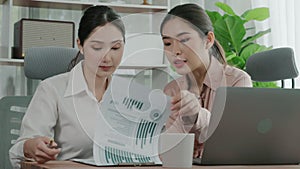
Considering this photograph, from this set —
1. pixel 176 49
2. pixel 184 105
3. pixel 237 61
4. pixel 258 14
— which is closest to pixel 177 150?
pixel 184 105

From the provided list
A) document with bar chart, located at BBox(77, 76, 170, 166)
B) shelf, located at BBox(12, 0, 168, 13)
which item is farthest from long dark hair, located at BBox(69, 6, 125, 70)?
shelf, located at BBox(12, 0, 168, 13)

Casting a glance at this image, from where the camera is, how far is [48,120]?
1840mm

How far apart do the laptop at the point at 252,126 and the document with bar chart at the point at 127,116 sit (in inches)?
5.1

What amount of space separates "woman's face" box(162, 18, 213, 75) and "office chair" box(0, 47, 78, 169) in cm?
93

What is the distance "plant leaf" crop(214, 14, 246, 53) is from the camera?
12.5 ft

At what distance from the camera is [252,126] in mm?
1322

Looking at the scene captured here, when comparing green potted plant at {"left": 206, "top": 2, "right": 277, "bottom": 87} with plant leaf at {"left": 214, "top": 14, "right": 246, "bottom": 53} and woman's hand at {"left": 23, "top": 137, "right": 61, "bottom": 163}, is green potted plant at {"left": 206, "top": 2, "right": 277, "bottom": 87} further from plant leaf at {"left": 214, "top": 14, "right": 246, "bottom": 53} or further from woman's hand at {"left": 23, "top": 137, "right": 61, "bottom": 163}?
woman's hand at {"left": 23, "top": 137, "right": 61, "bottom": 163}

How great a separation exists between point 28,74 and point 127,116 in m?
1.23

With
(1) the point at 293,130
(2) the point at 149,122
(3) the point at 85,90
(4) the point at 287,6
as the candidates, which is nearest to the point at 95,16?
(3) the point at 85,90

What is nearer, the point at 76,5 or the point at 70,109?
the point at 70,109

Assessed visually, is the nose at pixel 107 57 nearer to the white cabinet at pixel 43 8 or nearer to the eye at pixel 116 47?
the eye at pixel 116 47

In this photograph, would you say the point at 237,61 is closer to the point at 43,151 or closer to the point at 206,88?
the point at 206,88

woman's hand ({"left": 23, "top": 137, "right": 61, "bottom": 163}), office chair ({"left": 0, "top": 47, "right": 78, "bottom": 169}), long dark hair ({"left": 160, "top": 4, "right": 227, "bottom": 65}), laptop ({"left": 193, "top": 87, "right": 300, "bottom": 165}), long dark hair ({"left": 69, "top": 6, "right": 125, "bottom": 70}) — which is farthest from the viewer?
office chair ({"left": 0, "top": 47, "right": 78, "bottom": 169})

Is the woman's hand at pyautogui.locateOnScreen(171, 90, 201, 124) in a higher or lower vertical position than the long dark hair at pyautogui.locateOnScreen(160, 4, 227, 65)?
lower
